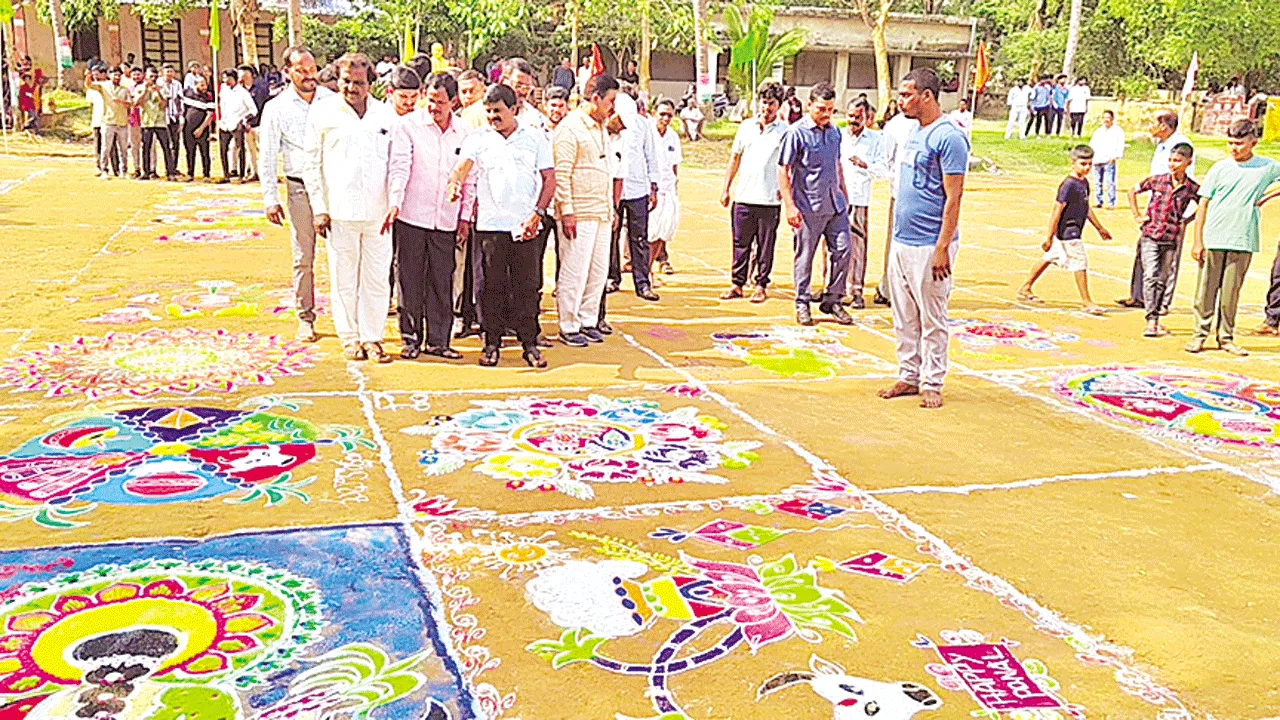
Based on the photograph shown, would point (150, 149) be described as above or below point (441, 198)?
below

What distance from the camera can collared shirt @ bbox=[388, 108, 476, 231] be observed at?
697cm

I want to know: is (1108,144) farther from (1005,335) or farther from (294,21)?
(294,21)

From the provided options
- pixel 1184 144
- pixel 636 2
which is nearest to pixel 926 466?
pixel 1184 144

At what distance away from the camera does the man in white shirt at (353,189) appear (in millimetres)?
6844

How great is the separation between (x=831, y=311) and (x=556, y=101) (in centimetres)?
282

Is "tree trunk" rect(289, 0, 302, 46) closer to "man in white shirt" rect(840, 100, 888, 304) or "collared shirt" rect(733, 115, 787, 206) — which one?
"collared shirt" rect(733, 115, 787, 206)

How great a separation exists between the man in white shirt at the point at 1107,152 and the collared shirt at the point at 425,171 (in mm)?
13620

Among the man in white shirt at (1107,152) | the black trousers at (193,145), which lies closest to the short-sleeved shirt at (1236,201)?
the man in white shirt at (1107,152)

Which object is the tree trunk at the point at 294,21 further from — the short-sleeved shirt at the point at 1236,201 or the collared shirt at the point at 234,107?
the short-sleeved shirt at the point at 1236,201

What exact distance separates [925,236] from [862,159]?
315 centimetres

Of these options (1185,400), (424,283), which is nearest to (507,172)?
(424,283)

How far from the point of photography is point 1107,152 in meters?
18.4

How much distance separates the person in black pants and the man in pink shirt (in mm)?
12183

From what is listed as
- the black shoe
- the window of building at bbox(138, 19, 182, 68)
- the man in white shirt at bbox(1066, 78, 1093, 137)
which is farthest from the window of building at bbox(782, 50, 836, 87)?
the black shoe
